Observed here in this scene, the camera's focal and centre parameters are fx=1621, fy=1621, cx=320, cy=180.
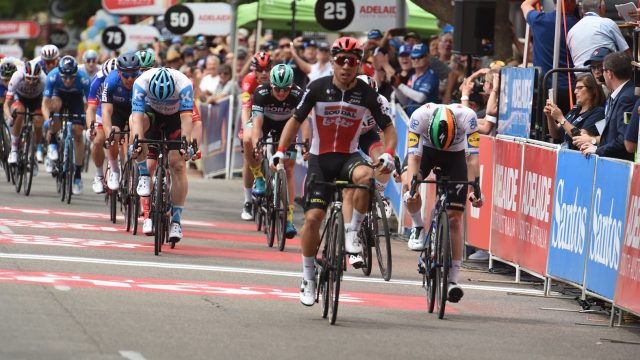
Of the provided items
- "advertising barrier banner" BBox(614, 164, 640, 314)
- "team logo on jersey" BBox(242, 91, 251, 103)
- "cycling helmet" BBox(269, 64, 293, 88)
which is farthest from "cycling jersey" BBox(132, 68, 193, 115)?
"advertising barrier banner" BBox(614, 164, 640, 314)

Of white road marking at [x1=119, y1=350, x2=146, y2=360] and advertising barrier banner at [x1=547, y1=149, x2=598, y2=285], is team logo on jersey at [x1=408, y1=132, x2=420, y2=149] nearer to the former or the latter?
advertising barrier banner at [x1=547, y1=149, x2=598, y2=285]

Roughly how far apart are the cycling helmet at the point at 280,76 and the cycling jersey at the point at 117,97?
6.81 ft

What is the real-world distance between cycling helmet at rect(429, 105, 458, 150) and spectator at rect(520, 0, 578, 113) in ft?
10.8

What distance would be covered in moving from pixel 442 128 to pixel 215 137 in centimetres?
1741

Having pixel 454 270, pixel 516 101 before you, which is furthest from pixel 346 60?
pixel 516 101

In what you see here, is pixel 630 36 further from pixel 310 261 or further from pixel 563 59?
pixel 310 261

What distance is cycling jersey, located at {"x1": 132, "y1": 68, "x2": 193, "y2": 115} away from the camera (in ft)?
53.1

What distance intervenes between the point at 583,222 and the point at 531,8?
410cm

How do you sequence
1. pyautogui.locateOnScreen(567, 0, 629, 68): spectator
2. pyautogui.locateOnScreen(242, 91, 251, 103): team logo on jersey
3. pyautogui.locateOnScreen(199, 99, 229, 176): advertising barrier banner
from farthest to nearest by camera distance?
pyautogui.locateOnScreen(199, 99, 229, 176): advertising barrier banner < pyautogui.locateOnScreen(242, 91, 251, 103): team logo on jersey < pyautogui.locateOnScreen(567, 0, 629, 68): spectator

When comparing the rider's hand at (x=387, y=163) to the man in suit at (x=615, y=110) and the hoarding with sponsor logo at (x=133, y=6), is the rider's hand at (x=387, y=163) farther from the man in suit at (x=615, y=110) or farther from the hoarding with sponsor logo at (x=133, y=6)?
the hoarding with sponsor logo at (x=133, y=6)

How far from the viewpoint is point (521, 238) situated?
15.2 meters

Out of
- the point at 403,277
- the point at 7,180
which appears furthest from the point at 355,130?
the point at 7,180

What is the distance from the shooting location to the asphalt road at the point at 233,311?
1012cm

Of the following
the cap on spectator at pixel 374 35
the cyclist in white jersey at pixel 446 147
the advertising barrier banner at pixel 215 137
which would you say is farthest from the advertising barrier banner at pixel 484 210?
the advertising barrier banner at pixel 215 137
